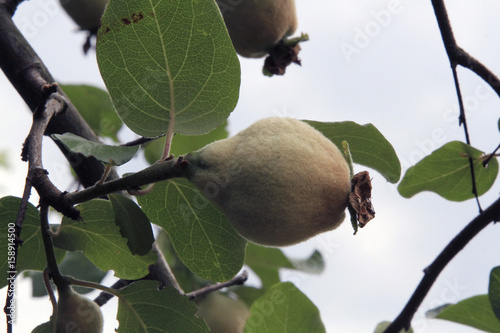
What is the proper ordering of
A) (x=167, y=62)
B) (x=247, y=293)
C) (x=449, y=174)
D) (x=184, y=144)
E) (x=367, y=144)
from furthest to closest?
1. (x=247, y=293)
2. (x=184, y=144)
3. (x=449, y=174)
4. (x=367, y=144)
5. (x=167, y=62)

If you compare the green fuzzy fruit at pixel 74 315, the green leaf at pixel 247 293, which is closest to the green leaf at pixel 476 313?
the green leaf at pixel 247 293

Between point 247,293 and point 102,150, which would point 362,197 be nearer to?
point 102,150

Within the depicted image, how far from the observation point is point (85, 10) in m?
1.49

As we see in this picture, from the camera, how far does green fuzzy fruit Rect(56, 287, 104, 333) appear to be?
107cm

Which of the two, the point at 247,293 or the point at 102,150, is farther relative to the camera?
the point at 247,293

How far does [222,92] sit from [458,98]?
0.63 meters

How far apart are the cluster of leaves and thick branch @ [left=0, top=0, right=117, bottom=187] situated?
0.58 ft

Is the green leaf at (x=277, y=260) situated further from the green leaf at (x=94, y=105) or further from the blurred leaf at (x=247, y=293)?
the green leaf at (x=94, y=105)

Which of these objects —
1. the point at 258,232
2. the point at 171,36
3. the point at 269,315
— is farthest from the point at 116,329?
the point at 171,36

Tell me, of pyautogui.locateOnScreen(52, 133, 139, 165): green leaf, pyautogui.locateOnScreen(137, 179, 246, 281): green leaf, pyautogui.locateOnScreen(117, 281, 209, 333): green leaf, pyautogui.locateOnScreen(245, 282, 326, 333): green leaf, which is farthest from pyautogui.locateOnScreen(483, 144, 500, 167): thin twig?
pyautogui.locateOnScreen(52, 133, 139, 165): green leaf

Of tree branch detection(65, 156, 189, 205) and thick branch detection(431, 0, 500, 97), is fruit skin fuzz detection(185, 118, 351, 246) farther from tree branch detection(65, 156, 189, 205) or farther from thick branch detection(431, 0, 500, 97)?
thick branch detection(431, 0, 500, 97)

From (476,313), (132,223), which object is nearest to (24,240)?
(132,223)

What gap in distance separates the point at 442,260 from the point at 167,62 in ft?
2.49

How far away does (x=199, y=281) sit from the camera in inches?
79.1
